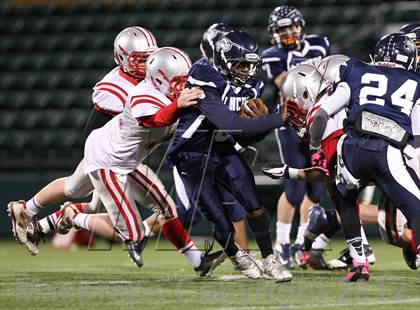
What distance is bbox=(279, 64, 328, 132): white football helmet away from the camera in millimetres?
5586

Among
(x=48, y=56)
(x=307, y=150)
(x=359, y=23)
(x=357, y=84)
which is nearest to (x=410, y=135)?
(x=357, y=84)

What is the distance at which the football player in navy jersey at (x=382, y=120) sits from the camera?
16.8ft

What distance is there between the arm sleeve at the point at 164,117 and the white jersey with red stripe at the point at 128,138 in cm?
7

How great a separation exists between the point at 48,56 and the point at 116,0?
141 cm

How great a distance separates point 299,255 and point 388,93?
7.02 ft

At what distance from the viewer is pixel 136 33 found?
634cm

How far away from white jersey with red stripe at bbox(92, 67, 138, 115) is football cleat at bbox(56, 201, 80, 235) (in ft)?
2.36

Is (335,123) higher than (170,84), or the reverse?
(170,84)

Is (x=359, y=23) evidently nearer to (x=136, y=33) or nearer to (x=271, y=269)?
(x=136, y=33)

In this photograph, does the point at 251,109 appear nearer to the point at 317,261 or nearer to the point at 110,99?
the point at 110,99

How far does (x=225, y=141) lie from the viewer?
19.1ft

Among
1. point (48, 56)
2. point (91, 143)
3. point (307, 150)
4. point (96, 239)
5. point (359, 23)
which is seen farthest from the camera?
point (48, 56)

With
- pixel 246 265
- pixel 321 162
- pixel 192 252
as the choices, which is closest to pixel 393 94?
pixel 321 162

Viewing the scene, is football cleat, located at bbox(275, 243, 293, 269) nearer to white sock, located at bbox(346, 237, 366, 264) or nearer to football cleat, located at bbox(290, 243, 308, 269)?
football cleat, located at bbox(290, 243, 308, 269)
